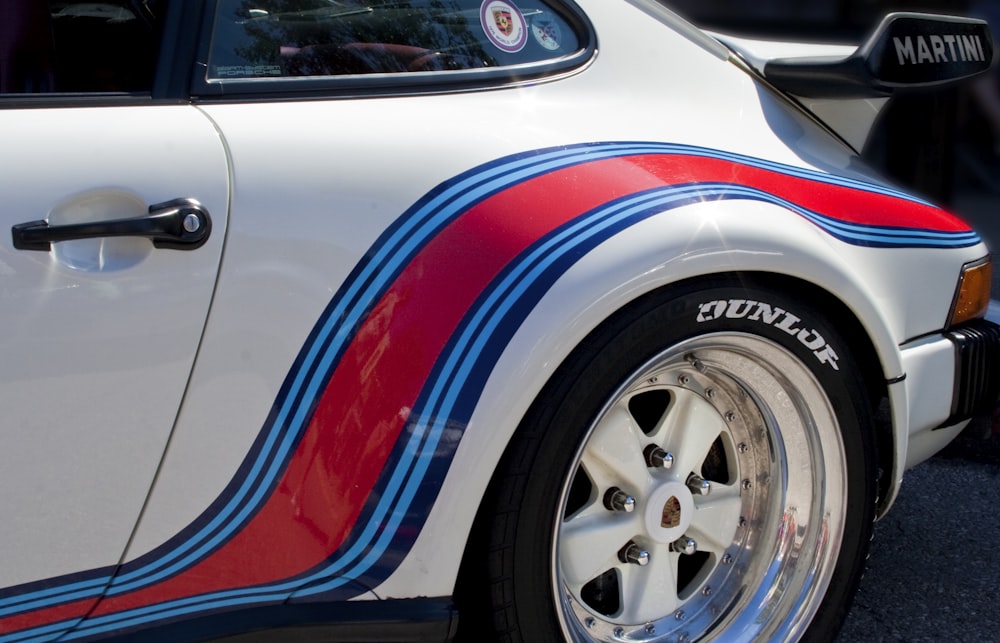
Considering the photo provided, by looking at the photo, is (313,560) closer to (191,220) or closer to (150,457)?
(150,457)

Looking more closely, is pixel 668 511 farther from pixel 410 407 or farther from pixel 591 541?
pixel 410 407

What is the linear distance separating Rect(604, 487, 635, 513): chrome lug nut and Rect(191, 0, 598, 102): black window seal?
29.7 inches

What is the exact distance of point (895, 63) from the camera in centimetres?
204

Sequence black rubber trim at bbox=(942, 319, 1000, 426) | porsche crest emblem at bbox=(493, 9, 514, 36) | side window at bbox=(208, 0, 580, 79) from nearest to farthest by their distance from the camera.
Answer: side window at bbox=(208, 0, 580, 79), porsche crest emblem at bbox=(493, 9, 514, 36), black rubber trim at bbox=(942, 319, 1000, 426)

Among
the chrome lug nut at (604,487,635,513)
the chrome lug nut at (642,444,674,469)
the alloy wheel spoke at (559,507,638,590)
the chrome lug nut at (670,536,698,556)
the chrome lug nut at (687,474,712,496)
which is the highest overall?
the chrome lug nut at (642,444,674,469)

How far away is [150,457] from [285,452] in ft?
0.61

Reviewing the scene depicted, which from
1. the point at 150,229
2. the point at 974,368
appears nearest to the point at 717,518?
the point at 974,368

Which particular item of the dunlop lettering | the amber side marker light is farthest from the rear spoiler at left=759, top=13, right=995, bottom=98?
the dunlop lettering

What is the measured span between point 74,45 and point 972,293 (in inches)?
74.3

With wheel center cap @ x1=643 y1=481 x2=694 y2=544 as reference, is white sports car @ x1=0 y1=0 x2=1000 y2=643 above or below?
above

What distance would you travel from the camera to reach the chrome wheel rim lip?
6.31 feet

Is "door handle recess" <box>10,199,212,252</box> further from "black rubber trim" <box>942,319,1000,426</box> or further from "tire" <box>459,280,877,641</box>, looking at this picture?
"black rubber trim" <box>942,319,1000,426</box>

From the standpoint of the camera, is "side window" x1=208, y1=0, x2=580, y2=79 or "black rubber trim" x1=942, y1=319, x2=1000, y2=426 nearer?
"side window" x1=208, y1=0, x2=580, y2=79

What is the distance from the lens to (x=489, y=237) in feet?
5.24
